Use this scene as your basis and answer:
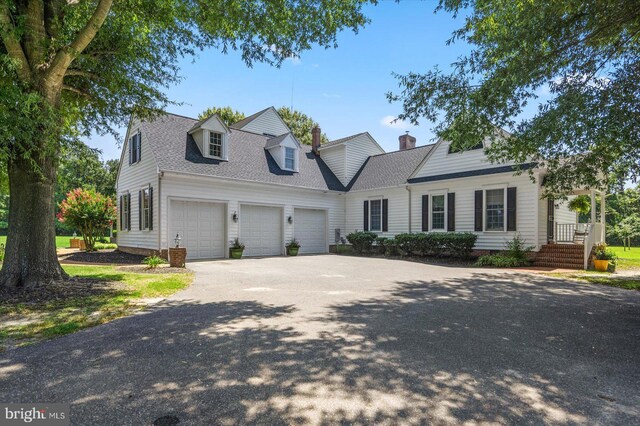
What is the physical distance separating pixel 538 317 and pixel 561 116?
10.9ft

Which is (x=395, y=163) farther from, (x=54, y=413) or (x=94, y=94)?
(x=54, y=413)

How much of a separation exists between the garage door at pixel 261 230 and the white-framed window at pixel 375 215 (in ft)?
16.4

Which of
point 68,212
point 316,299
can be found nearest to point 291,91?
point 68,212

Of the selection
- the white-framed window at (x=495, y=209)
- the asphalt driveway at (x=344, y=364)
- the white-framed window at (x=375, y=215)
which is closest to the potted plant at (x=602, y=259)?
the white-framed window at (x=495, y=209)

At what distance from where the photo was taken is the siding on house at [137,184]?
14.3 metres

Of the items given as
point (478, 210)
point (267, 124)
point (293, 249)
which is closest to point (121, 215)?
point (293, 249)

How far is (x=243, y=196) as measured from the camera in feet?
53.8

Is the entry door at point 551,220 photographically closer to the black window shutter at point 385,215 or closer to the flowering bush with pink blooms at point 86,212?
the black window shutter at point 385,215

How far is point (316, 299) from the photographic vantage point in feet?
22.6

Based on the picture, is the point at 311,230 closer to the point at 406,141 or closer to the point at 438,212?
the point at 438,212

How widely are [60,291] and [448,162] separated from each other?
48.8 ft

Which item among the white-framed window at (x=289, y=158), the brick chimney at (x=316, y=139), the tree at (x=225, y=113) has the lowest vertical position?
the white-framed window at (x=289, y=158)

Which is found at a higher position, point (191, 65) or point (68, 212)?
point (191, 65)

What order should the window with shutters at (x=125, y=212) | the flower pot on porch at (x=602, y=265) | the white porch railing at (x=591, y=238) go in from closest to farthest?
the flower pot on porch at (x=602, y=265) < the white porch railing at (x=591, y=238) < the window with shutters at (x=125, y=212)
